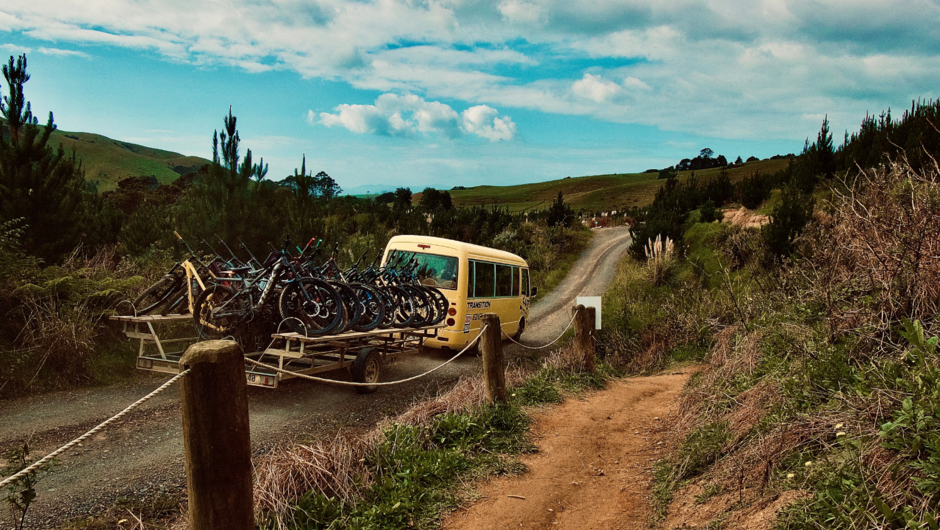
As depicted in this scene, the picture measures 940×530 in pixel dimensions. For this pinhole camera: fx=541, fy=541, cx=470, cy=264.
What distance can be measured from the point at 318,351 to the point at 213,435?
18.5 feet

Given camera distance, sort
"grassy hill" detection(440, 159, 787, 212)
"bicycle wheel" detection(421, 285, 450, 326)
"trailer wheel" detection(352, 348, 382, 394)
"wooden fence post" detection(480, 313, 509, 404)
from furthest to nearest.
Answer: "grassy hill" detection(440, 159, 787, 212) < "bicycle wheel" detection(421, 285, 450, 326) < "trailer wheel" detection(352, 348, 382, 394) < "wooden fence post" detection(480, 313, 509, 404)

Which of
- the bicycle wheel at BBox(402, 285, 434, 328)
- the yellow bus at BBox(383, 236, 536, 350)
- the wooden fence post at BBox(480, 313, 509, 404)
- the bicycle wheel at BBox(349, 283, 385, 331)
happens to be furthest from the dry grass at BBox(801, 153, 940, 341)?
the yellow bus at BBox(383, 236, 536, 350)

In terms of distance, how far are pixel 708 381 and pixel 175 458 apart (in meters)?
5.65

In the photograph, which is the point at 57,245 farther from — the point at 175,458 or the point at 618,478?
the point at 618,478

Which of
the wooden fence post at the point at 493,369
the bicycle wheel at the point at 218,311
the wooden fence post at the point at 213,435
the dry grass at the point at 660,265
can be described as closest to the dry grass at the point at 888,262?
the wooden fence post at the point at 493,369

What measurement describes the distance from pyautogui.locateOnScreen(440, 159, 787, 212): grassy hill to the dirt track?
54459mm

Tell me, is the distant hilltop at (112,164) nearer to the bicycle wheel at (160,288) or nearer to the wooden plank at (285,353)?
the bicycle wheel at (160,288)

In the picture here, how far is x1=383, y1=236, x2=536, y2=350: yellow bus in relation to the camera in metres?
10.6

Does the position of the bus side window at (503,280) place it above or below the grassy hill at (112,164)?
below

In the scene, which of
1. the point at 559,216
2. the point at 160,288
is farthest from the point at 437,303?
the point at 559,216

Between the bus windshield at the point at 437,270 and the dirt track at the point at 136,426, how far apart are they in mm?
1786

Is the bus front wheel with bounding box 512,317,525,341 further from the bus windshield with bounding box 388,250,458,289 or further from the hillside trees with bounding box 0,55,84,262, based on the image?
the hillside trees with bounding box 0,55,84,262

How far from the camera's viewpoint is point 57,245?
9781 millimetres

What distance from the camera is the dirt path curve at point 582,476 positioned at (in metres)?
4.05
